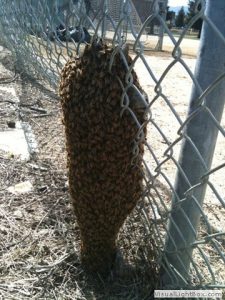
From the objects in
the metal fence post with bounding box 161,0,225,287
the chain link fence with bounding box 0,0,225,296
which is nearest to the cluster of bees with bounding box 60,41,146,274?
the chain link fence with bounding box 0,0,225,296

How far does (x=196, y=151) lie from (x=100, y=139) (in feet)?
1.20

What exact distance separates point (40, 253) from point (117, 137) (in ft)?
2.64

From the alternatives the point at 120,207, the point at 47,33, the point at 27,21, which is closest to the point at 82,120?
the point at 120,207

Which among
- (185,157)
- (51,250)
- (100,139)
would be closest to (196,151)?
(185,157)

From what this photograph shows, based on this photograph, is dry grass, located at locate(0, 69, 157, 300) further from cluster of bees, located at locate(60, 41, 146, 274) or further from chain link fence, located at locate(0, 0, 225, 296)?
cluster of bees, located at locate(60, 41, 146, 274)

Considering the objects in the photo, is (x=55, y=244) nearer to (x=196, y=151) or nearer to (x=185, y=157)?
(x=185, y=157)

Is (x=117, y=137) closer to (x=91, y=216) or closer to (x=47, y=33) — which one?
(x=91, y=216)

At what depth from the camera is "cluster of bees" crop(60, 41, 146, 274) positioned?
1.43 meters

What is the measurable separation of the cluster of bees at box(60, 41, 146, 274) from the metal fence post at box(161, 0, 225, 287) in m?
0.20

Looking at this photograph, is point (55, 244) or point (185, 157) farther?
point (55, 244)

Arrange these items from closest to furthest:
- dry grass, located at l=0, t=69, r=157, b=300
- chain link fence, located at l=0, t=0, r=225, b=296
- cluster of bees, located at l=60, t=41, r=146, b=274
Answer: chain link fence, located at l=0, t=0, r=225, b=296
cluster of bees, located at l=60, t=41, r=146, b=274
dry grass, located at l=0, t=69, r=157, b=300

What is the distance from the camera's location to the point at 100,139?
57.6 inches

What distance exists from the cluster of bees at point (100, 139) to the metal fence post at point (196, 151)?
0.20 metres

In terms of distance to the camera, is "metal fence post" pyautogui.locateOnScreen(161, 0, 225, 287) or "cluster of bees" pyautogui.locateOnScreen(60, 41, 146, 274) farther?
"cluster of bees" pyautogui.locateOnScreen(60, 41, 146, 274)
